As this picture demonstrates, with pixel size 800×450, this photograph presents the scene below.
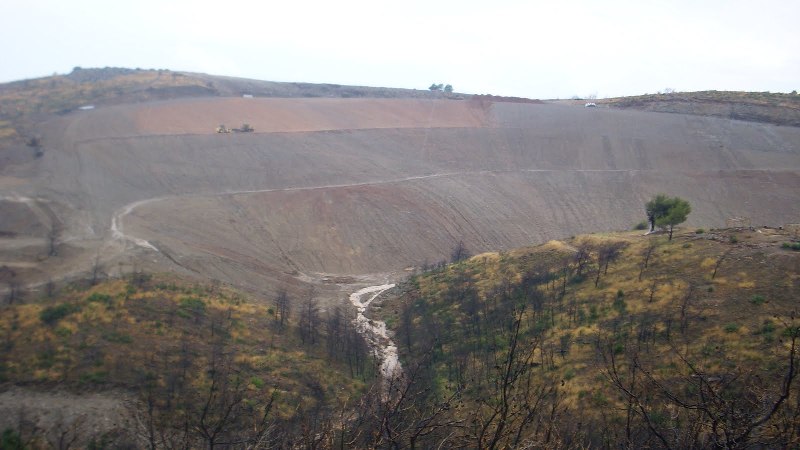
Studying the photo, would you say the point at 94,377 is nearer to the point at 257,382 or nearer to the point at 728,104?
the point at 257,382

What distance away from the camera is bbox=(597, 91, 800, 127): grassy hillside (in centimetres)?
6038

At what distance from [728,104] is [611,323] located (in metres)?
53.4

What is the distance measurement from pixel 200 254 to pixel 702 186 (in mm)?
40681

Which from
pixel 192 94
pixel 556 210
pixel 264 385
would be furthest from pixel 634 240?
pixel 192 94

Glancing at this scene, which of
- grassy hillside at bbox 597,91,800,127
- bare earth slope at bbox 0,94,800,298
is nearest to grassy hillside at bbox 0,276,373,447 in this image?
bare earth slope at bbox 0,94,800,298

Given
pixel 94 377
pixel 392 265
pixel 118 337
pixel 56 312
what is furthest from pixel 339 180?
pixel 94 377

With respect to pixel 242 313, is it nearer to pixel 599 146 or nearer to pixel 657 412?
pixel 657 412

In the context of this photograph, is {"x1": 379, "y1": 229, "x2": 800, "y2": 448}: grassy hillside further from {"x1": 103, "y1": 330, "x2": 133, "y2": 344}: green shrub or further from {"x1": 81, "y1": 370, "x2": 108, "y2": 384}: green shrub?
{"x1": 103, "y1": 330, "x2": 133, "y2": 344}: green shrub

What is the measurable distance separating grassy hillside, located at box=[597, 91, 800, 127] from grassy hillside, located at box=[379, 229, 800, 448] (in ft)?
132

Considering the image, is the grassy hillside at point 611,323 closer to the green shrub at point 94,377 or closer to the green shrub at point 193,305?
the green shrub at point 193,305

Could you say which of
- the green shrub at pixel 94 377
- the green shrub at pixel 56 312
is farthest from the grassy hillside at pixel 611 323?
the green shrub at pixel 56 312

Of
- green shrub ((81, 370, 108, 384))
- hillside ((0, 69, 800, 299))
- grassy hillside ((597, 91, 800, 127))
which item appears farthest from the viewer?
grassy hillside ((597, 91, 800, 127))

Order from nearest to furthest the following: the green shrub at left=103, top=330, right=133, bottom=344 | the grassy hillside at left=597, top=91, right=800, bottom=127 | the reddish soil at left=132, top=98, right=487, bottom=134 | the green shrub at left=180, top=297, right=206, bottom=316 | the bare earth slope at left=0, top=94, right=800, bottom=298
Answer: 1. the green shrub at left=103, top=330, right=133, bottom=344
2. the green shrub at left=180, top=297, right=206, bottom=316
3. the bare earth slope at left=0, top=94, right=800, bottom=298
4. the reddish soil at left=132, top=98, right=487, bottom=134
5. the grassy hillside at left=597, top=91, right=800, bottom=127

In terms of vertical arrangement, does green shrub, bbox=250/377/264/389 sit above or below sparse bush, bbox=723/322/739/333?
below
